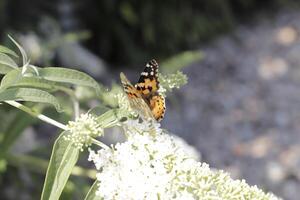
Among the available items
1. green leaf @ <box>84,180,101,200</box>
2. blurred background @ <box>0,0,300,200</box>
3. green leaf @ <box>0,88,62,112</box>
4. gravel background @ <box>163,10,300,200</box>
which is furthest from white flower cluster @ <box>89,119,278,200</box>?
gravel background @ <box>163,10,300,200</box>

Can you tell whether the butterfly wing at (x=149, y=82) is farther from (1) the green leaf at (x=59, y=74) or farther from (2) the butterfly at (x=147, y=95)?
(1) the green leaf at (x=59, y=74)

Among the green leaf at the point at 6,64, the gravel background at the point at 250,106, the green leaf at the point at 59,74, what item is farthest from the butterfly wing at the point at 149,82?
the gravel background at the point at 250,106

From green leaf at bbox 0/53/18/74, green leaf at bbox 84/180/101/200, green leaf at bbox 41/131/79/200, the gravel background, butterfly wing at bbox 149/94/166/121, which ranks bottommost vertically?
green leaf at bbox 84/180/101/200

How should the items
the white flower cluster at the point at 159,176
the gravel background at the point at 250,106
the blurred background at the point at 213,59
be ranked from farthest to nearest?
the gravel background at the point at 250,106, the blurred background at the point at 213,59, the white flower cluster at the point at 159,176

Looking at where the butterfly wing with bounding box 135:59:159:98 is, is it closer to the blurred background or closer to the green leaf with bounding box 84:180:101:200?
the green leaf with bounding box 84:180:101:200

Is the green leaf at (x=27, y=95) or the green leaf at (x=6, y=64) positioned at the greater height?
the green leaf at (x=6, y=64)

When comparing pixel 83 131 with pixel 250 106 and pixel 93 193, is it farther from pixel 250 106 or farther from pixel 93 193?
pixel 250 106
